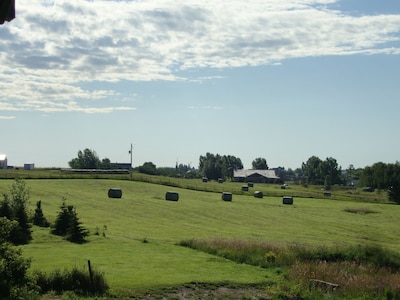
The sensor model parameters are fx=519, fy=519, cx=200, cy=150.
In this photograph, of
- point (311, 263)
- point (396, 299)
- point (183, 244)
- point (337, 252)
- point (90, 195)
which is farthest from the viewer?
point (90, 195)

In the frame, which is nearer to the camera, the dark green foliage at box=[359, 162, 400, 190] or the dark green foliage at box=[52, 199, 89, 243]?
the dark green foliage at box=[52, 199, 89, 243]

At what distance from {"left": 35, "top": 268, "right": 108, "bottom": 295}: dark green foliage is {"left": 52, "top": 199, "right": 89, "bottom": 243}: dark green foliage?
13.5 metres

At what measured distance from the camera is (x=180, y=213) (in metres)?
62.5

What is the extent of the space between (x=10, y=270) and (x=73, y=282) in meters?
5.76

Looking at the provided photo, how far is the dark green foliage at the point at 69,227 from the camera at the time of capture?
3656 cm

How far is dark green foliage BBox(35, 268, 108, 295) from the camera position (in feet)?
73.0

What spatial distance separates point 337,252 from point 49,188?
54.7 metres

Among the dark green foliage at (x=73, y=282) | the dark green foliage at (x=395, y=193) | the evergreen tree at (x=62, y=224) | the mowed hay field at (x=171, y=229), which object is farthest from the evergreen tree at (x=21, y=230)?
the dark green foliage at (x=395, y=193)

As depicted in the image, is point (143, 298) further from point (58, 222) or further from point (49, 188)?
point (49, 188)

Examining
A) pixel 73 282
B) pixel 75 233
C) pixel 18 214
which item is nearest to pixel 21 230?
pixel 18 214

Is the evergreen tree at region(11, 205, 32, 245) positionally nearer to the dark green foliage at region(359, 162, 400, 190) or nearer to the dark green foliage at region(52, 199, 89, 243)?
the dark green foliage at region(52, 199, 89, 243)

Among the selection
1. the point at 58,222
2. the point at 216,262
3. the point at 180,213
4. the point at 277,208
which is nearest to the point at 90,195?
the point at 180,213

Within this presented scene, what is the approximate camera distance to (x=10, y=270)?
17.3 metres

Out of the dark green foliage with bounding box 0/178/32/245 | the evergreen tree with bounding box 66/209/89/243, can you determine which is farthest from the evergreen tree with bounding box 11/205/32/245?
the evergreen tree with bounding box 66/209/89/243
